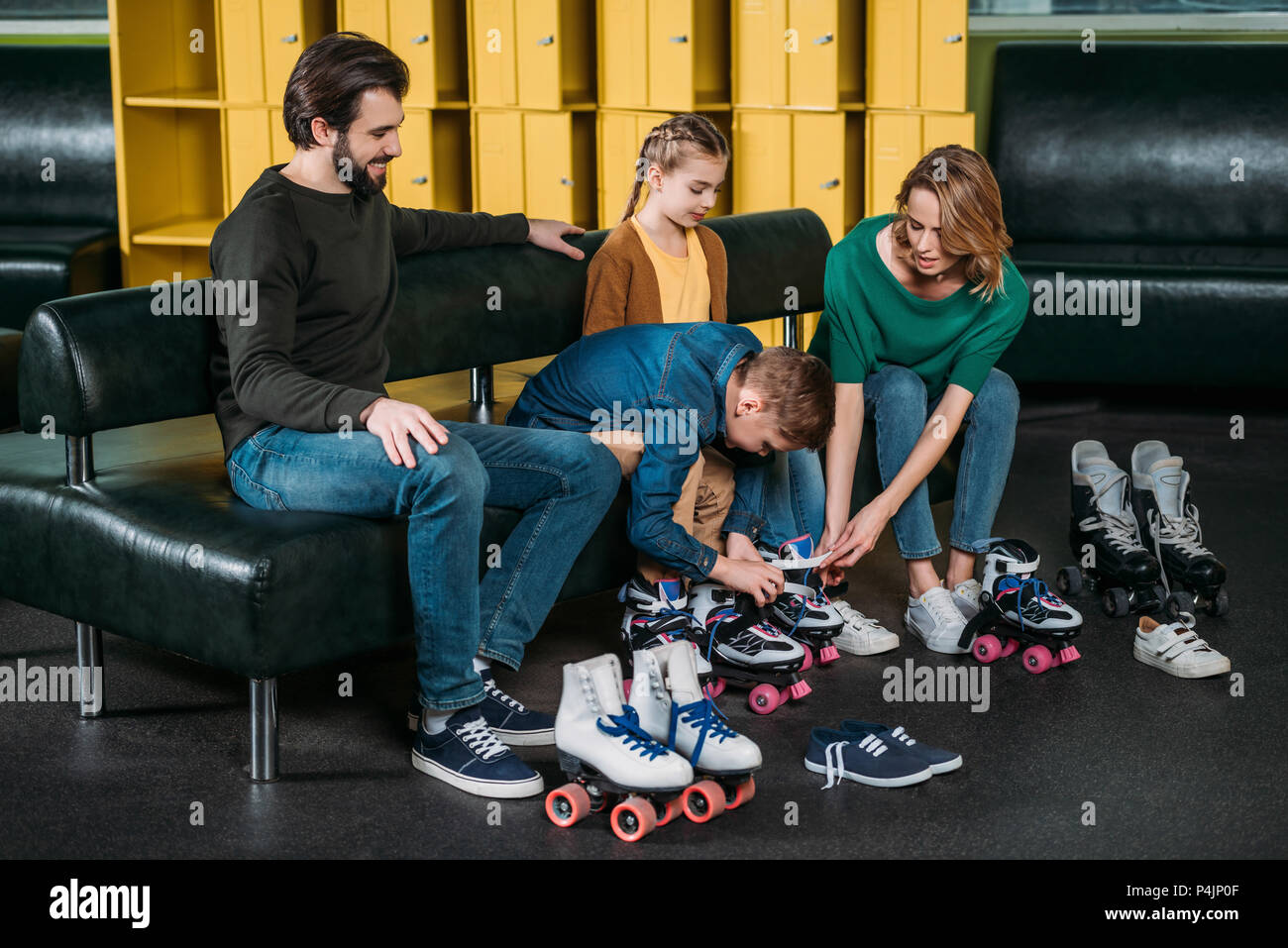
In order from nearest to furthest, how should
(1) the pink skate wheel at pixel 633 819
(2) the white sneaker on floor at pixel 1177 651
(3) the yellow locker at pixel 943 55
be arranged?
(1) the pink skate wheel at pixel 633 819 → (2) the white sneaker on floor at pixel 1177 651 → (3) the yellow locker at pixel 943 55

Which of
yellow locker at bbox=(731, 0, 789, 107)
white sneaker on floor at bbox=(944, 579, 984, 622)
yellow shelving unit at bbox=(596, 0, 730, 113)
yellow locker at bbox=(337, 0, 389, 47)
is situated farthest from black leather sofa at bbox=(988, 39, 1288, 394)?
yellow locker at bbox=(337, 0, 389, 47)

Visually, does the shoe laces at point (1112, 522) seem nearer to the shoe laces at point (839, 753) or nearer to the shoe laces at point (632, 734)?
the shoe laces at point (839, 753)

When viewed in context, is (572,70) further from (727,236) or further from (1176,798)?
(1176,798)

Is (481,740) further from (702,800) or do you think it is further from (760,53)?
(760,53)

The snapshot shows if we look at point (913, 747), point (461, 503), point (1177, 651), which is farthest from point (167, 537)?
point (1177, 651)

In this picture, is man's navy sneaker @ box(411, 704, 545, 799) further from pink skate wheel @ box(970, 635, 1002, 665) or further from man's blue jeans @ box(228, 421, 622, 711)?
pink skate wheel @ box(970, 635, 1002, 665)

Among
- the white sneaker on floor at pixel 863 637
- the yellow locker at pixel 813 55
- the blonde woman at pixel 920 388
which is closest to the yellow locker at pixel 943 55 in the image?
the yellow locker at pixel 813 55

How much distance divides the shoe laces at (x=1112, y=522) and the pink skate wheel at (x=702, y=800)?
47.9 inches

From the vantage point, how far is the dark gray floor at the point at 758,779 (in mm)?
1987

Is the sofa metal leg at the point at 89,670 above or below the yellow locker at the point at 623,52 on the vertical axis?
below

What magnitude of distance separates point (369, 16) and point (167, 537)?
2.78m

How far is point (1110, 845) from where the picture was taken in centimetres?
196
